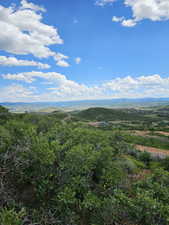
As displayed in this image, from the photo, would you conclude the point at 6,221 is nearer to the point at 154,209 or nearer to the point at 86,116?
the point at 154,209

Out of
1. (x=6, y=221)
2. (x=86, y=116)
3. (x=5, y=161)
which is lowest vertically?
(x=86, y=116)

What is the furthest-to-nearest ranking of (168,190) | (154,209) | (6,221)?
1. (168,190)
2. (154,209)
3. (6,221)

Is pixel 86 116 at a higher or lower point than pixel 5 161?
lower

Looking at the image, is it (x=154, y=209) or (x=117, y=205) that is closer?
→ (x=154, y=209)

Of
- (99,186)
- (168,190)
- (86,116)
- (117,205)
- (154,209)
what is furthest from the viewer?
(86,116)

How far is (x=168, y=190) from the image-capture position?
8.05 metres

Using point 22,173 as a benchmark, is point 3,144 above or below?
above

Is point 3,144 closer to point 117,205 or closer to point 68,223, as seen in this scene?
point 68,223

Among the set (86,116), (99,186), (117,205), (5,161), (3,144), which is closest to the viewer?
(117,205)

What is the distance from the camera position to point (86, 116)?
136 meters

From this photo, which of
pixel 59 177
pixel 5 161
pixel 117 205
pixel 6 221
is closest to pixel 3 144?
pixel 5 161

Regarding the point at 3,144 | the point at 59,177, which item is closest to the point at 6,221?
the point at 59,177

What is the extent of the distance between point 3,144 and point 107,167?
23.6ft

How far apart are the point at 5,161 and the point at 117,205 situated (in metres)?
6.19
